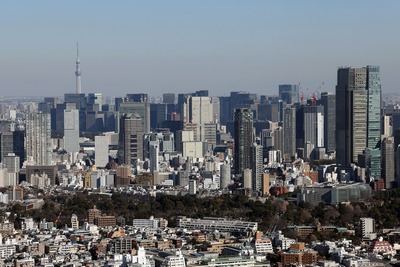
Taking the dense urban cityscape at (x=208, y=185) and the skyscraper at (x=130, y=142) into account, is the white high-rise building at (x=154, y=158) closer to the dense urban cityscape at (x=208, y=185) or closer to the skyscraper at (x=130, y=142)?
the dense urban cityscape at (x=208, y=185)

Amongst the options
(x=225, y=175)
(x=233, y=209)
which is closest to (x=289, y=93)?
→ (x=225, y=175)

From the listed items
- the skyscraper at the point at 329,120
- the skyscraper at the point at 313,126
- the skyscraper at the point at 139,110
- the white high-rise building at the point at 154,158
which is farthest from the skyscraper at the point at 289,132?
the skyscraper at the point at 139,110

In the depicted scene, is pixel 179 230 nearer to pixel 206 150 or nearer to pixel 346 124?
pixel 346 124

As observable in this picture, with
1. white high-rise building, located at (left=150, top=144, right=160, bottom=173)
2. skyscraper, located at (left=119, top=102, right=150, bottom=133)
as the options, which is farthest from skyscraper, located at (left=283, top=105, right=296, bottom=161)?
skyscraper, located at (left=119, top=102, right=150, bottom=133)

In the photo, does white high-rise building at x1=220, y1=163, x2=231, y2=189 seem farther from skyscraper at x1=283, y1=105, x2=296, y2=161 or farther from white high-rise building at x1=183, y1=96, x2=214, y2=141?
white high-rise building at x1=183, y1=96, x2=214, y2=141

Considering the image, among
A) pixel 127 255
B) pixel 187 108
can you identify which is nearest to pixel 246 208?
pixel 127 255

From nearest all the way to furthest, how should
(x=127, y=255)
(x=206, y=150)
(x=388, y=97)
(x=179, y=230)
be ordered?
(x=127, y=255) < (x=179, y=230) < (x=206, y=150) < (x=388, y=97)

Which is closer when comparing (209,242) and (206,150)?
(209,242)

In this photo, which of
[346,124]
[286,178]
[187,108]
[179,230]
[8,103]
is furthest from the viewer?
[8,103]
